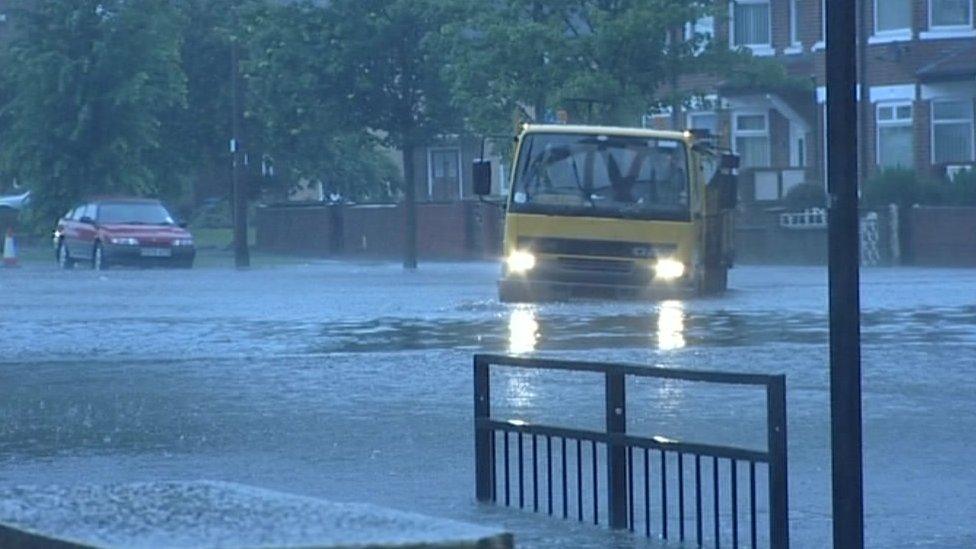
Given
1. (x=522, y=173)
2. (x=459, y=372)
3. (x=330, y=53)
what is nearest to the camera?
(x=459, y=372)

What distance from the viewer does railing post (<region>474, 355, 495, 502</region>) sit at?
1086 cm

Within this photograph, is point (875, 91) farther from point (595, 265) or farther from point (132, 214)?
point (595, 265)

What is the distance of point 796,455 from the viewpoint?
12.6 meters

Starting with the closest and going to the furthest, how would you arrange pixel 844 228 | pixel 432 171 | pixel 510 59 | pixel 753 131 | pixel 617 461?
pixel 844 228 < pixel 617 461 < pixel 510 59 < pixel 753 131 < pixel 432 171

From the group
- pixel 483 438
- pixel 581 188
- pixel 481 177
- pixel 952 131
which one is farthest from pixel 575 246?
pixel 952 131

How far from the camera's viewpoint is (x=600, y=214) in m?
28.0

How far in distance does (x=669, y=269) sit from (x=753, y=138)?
89.0 ft

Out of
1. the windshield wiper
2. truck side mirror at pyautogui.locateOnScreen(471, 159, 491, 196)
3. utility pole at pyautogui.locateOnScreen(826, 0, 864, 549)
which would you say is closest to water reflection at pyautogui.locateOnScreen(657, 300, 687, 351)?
the windshield wiper

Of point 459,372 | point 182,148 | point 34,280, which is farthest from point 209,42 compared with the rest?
point 459,372

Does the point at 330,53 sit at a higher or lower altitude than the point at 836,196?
higher

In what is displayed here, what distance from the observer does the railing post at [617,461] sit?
10094 mm

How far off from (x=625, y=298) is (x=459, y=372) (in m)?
11.0

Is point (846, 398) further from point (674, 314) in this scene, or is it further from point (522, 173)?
point (522, 173)

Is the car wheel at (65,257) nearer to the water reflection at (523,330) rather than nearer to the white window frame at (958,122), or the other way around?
the white window frame at (958,122)
